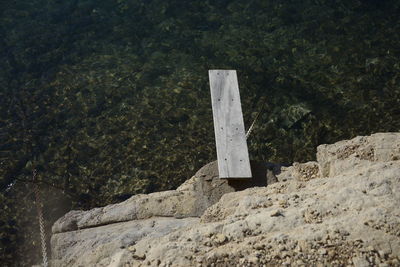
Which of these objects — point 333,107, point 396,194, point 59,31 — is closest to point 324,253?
point 396,194

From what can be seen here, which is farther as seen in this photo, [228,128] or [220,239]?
[228,128]

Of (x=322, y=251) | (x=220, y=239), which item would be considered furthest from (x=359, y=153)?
(x=220, y=239)

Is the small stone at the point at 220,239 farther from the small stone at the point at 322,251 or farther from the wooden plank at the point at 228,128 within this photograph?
the wooden plank at the point at 228,128

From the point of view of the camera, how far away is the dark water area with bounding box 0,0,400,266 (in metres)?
8.20

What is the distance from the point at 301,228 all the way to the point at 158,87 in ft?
21.1

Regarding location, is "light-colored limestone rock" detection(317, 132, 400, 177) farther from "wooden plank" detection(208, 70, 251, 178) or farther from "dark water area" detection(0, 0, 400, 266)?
"dark water area" detection(0, 0, 400, 266)

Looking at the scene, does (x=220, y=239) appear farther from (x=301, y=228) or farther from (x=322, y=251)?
(x=322, y=251)

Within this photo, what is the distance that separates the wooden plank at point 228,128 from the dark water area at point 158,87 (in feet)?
5.44

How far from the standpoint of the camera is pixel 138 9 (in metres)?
12.4

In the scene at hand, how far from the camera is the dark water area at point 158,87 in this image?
26.9 feet

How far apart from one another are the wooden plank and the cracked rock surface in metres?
0.91

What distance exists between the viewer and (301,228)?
13.1 ft

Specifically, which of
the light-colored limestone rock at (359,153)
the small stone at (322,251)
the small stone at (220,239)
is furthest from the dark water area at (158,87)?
the small stone at (322,251)

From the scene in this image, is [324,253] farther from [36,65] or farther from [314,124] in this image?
[36,65]
